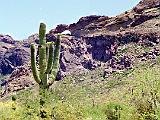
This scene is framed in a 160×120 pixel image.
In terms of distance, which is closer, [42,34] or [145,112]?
[42,34]

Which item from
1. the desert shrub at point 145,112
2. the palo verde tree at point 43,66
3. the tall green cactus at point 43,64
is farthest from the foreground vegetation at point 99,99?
the tall green cactus at point 43,64

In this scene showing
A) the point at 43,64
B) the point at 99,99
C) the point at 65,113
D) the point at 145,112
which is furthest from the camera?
the point at 99,99

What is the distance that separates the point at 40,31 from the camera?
4216 cm

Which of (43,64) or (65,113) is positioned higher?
(43,64)

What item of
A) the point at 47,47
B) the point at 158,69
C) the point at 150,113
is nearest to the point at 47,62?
the point at 47,47

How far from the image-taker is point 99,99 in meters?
150

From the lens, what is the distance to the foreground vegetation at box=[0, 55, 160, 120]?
53.0 metres

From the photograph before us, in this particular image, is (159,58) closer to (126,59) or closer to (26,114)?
(126,59)

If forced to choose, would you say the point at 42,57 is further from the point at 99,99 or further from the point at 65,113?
the point at 99,99

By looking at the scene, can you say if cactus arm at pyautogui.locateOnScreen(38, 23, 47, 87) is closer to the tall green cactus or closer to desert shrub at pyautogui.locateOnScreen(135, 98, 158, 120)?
the tall green cactus

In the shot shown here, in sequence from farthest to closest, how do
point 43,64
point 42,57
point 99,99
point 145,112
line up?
1. point 99,99
2. point 145,112
3. point 43,64
4. point 42,57

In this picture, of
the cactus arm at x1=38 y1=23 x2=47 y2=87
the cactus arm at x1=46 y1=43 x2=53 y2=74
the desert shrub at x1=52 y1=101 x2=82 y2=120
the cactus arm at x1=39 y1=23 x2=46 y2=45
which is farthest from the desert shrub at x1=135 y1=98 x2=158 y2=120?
the cactus arm at x1=39 y1=23 x2=46 y2=45

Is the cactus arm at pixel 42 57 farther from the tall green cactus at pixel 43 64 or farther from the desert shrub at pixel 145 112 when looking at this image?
the desert shrub at pixel 145 112

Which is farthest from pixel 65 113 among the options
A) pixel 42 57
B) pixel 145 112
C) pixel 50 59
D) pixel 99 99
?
pixel 99 99
